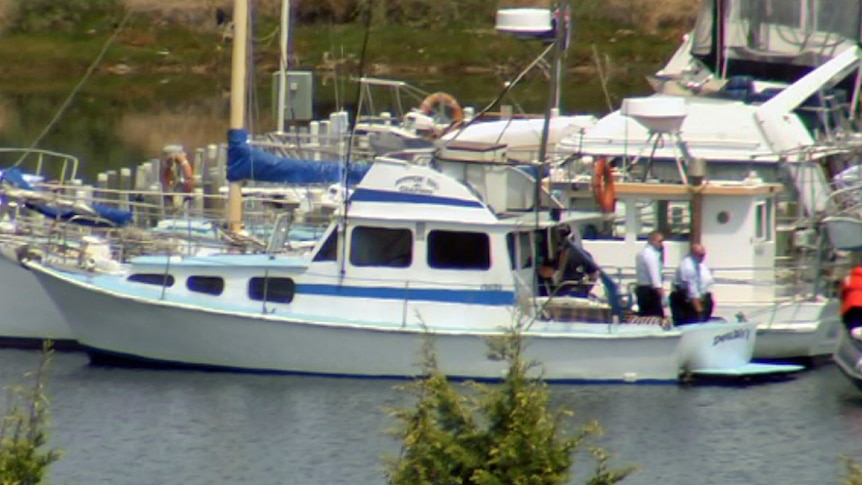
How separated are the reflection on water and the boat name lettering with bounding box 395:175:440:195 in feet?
60.1

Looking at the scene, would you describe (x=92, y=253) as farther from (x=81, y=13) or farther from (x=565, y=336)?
(x=81, y=13)

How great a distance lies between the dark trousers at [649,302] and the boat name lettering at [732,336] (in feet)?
2.29

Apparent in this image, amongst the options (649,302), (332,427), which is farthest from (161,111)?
(332,427)

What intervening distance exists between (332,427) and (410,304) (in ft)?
8.32

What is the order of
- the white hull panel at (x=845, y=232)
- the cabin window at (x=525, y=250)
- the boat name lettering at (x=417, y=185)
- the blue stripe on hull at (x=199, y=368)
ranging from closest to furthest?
the boat name lettering at (x=417, y=185), the blue stripe on hull at (x=199, y=368), the cabin window at (x=525, y=250), the white hull panel at (x=845, y=232)

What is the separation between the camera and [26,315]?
28938 millimetres

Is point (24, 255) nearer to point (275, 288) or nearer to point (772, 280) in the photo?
point (275, 288)

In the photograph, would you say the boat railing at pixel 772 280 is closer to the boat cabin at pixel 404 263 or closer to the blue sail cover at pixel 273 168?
the boat cabin at pixel 404 263

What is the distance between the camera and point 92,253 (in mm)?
28078

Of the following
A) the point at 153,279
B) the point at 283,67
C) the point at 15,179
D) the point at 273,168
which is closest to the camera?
the point at 153,279

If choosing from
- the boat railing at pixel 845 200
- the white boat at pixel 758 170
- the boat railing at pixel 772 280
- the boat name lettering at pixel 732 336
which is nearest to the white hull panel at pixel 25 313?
the white boat at pixel 758 170

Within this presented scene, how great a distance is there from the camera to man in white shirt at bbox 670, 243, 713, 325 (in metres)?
26.5

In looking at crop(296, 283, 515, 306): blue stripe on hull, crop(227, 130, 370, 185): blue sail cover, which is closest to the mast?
crop(227, 130, 370, 185): blue sail cover

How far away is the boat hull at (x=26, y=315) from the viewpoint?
28.8 metres
